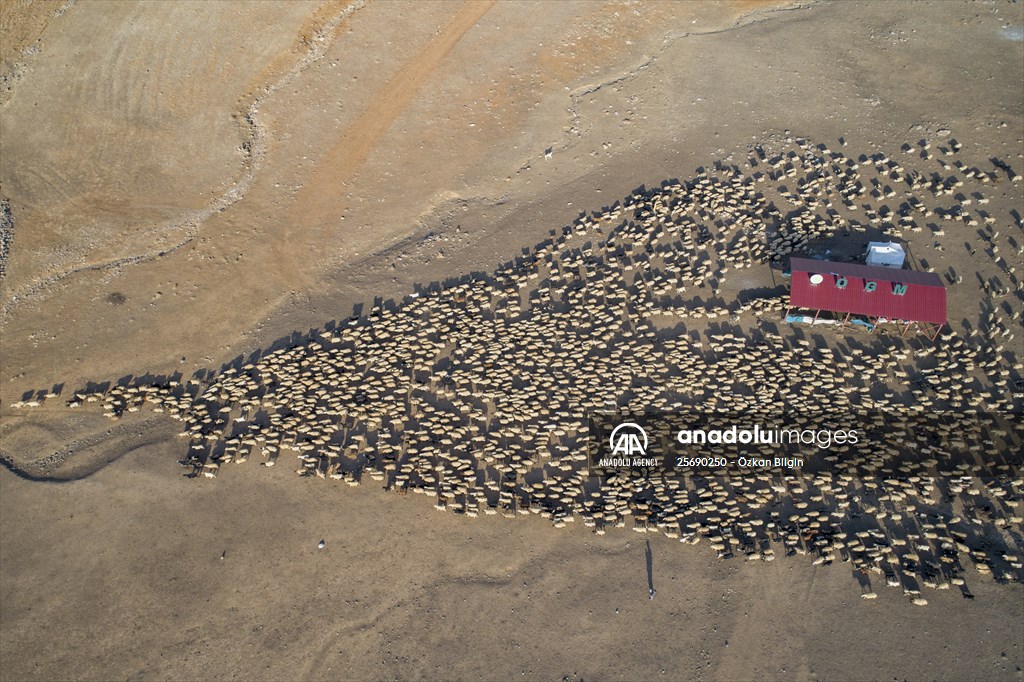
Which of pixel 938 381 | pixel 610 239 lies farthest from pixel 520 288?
pixel 938 381

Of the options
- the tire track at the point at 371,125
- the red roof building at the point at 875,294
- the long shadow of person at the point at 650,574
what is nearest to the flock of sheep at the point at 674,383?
the long shadow of person at the point at 650,574

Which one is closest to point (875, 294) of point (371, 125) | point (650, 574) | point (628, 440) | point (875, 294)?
point (875, 294)

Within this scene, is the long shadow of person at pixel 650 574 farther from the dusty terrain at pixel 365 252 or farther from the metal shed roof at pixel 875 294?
the metal shed roof at pixel 875 294

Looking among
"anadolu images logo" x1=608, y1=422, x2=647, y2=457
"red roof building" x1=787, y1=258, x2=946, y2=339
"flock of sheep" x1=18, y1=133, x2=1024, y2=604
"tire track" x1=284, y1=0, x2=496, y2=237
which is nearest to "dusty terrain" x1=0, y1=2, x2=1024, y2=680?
"tire track" x1=284, y1=0, x2=496, y2=237

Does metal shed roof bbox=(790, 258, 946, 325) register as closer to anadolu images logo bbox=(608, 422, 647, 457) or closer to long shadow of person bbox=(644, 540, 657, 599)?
anadolu images logo bbox=(608, 422, 647, 457)

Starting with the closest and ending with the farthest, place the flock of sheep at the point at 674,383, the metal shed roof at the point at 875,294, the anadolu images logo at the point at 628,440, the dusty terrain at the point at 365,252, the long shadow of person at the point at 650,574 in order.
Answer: the dusty terrain at the point at 365,252 → the long shadow of person at the point at 650,574 → the flock of sheep at the point at 674,383 → the anadolu images logo at the point at 628,440 → the metal shed roof at the point at 875,294

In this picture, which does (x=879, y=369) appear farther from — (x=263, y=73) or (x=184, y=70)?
(x=184, y=70)

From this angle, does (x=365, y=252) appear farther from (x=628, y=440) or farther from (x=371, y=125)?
(x=628, y=440)
